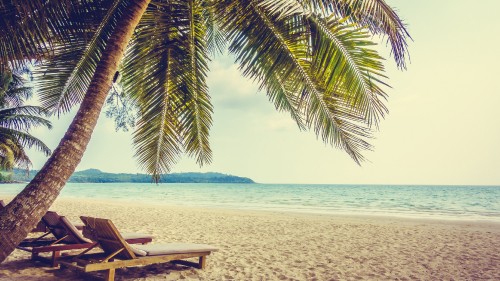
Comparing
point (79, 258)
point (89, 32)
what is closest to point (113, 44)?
point (89, 32)

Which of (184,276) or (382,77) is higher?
(382,77)

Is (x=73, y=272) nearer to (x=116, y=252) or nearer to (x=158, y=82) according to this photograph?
(x=116, y=252)

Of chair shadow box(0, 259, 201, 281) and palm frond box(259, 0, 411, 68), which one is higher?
palm frond box(259, 0, 411, 68)

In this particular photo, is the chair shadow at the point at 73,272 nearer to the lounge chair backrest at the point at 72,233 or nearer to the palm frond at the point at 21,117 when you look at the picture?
the lounge chair backrest at the point at 72,233

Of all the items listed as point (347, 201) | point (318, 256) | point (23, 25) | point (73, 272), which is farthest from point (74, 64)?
point (347, 201)

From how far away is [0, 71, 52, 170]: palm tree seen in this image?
14922 mm

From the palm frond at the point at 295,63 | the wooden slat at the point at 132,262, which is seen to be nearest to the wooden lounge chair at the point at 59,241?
the wooden slat at the point at 132,262

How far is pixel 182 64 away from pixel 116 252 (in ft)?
9.70

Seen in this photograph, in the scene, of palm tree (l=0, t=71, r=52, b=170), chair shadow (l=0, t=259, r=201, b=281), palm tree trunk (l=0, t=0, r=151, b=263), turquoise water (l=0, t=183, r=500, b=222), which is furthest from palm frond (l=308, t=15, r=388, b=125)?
turquoise water (l=0, t=183, r=500, b=222)

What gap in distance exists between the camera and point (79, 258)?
4.25m

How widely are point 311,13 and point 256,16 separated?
2.32ft

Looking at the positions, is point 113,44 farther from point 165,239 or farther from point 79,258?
point 165,239

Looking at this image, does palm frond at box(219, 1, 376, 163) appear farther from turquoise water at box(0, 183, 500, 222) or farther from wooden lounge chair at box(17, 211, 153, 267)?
turquoise water at box(0, 183, 500, 222)

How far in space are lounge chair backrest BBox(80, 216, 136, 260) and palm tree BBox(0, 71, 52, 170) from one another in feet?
41.2
